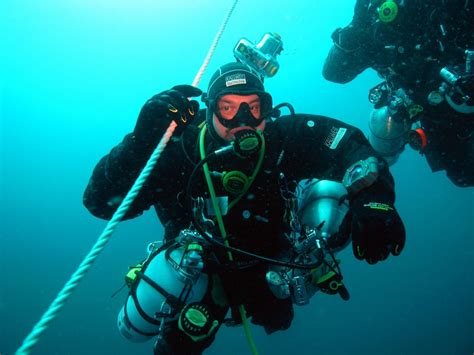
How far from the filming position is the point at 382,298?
25953 mm

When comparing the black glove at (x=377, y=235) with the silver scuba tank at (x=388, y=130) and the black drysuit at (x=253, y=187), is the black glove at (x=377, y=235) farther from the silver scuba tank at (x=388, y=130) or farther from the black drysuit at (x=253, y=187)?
the silver scuba tank at (x=388, y=130)

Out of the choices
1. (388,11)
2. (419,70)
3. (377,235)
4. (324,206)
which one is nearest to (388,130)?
(419,70)

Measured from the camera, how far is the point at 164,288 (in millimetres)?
2580

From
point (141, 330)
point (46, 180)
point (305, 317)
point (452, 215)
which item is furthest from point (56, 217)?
point (452, 215)

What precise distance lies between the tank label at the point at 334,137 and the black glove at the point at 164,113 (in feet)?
4.40

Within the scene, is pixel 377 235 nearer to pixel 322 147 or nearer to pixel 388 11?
pixel 322 147

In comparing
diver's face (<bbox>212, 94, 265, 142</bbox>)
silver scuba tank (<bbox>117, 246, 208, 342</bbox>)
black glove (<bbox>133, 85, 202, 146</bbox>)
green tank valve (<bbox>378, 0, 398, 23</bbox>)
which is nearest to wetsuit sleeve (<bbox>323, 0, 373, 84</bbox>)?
green tank valve (<bbox>378, 0, 398, 23</bbox>)

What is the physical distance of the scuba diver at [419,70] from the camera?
376 cm

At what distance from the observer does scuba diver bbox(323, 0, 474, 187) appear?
3764 mm

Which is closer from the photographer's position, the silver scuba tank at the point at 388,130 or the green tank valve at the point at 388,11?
the green tank valve at the point at 388,11

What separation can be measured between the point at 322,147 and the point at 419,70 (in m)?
2.12

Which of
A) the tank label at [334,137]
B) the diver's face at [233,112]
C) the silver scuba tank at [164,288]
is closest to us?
the silver scuba tank at [164,288]

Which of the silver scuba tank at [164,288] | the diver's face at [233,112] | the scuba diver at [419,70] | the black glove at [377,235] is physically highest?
the scuba diver at [419,70]

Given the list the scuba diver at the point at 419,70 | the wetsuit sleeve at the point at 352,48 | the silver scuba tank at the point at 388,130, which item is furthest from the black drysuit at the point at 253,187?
the wetsuit sleeve at the point at 352,48
